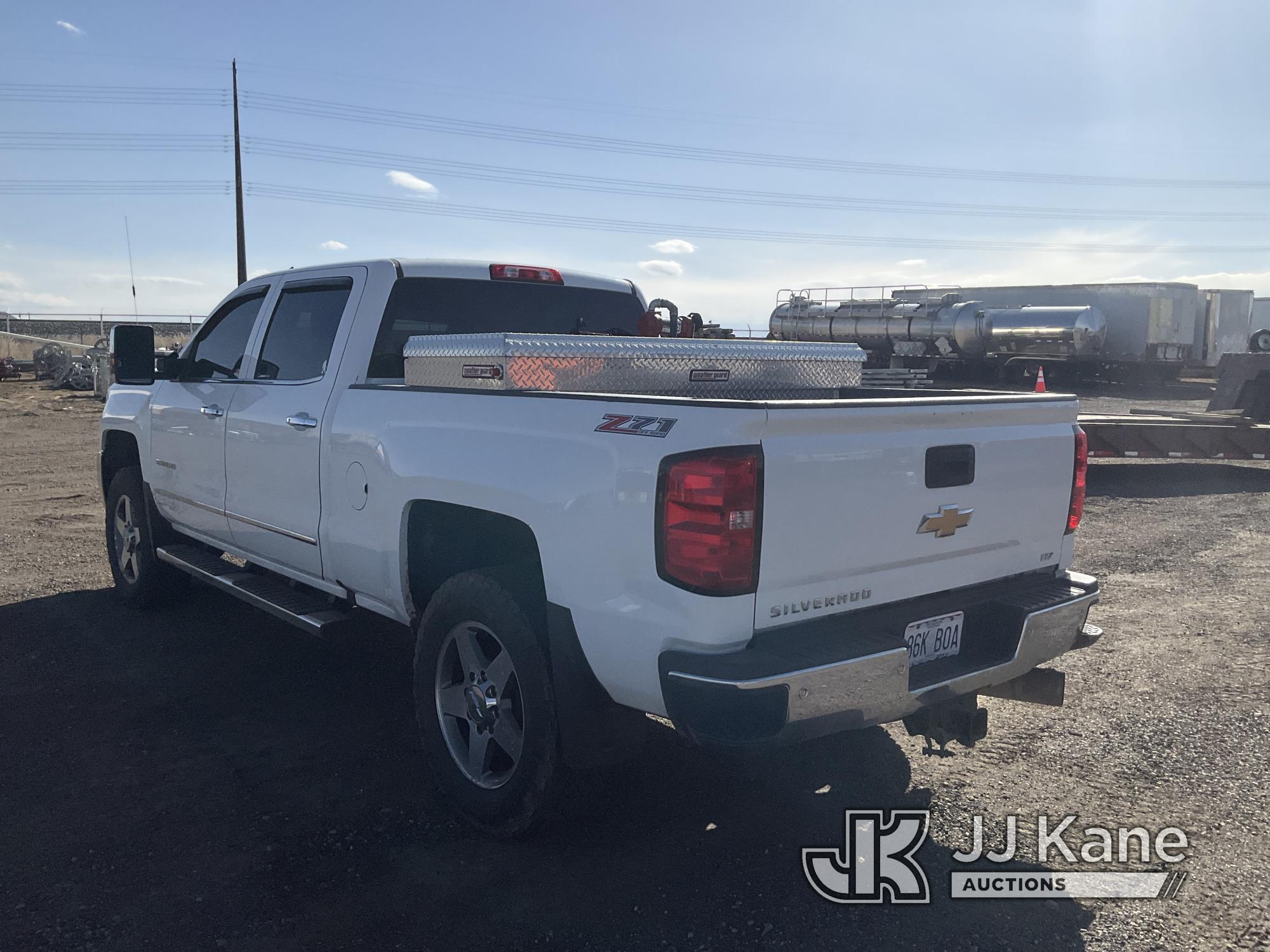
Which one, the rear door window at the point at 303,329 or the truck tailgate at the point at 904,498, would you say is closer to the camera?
the truck tailgate at the point at 904,498

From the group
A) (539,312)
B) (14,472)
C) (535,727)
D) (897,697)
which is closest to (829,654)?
(897,697)

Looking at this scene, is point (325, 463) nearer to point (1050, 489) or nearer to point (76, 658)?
point (76, 658)

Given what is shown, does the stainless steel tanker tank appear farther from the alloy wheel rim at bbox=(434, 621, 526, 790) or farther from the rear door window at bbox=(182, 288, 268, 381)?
the alloy wheel rim at bbox=(434, 621, 526, 790)

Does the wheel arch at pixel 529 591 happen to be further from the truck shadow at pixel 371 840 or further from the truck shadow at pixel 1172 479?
the truck shadow at pixel 1172 479

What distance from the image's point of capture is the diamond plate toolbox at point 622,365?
3.77 metres

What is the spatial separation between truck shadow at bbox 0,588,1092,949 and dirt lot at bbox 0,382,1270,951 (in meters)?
0.01

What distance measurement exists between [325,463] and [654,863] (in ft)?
7.21

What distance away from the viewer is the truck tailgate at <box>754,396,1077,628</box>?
2.91m

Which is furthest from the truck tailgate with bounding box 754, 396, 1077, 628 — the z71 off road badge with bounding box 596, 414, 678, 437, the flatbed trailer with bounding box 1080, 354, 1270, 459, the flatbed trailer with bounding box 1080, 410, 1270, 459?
the flatbed trailer with bounding box 1080, 410, 1270, 459

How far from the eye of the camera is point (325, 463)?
4324 mm

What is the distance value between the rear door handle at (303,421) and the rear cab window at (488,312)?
0.33 meters

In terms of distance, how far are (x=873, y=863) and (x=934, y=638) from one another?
2.69ft

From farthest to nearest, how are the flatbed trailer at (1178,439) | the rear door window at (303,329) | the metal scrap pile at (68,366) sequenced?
the metal scrap pile at (68,366) → the flatbed trailer at (1178,439) → the rear door window at (303,329)

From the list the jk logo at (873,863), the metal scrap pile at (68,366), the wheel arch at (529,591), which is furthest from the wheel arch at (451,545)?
the metal scrap pile at (68,366)
